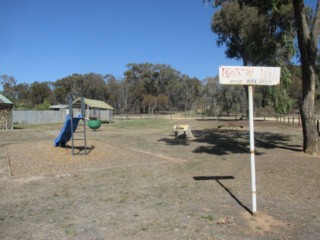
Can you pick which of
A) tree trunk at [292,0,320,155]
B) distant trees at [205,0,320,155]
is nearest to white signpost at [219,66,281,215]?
distant trees at [205,0,320,155]

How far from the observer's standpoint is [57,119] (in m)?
44.1

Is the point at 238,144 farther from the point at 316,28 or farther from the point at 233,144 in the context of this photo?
the point at 316,28

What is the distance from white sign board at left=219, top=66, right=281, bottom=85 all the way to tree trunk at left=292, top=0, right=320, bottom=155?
6562 millimetres

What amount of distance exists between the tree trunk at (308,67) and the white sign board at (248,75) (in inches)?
258

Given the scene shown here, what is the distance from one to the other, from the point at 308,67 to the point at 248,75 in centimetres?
681

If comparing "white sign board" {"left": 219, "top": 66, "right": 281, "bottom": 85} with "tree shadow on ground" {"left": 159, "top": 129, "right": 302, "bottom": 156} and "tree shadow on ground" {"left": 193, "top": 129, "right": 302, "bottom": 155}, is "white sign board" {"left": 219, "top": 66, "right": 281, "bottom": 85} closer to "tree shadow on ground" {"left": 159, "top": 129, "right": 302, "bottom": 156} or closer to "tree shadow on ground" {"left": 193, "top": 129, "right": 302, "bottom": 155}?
"tree shadow on ground" {"left": 159, "top": 129, "right": 302, "bottom": 156}

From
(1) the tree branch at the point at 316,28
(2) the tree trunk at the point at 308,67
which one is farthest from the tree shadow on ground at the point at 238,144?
(1) the tree branch at the point at 316,28

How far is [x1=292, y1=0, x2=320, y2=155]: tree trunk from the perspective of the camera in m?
10.2

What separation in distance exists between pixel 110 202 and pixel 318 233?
3.17 metres

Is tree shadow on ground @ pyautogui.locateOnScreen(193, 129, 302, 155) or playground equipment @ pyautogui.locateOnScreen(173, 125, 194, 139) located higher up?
playground equipment @ pyautogui.locateOnScreen(173, 125, 194, 139)

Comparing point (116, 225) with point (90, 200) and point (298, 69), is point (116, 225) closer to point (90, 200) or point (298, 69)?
point (90, 200)

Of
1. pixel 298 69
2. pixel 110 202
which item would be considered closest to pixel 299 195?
pixel 110 202

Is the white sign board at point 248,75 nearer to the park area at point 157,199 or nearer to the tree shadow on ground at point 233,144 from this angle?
the park area at point 157,199

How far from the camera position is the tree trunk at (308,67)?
10242mm
